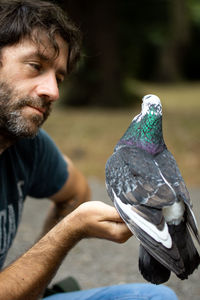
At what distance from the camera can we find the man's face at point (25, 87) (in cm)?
252

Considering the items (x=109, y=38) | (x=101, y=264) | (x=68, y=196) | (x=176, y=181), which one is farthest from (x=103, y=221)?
(x=109, y=38)

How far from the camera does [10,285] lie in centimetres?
221

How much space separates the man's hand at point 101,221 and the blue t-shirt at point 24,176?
701 millimetres

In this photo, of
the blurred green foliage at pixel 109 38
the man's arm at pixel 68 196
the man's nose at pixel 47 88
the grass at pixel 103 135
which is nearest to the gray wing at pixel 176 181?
the man's nose at pixel 47 88

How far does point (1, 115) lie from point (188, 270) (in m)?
1.46

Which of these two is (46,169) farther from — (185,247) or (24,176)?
(185,247)

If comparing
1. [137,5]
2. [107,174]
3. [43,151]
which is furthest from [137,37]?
[107,174]

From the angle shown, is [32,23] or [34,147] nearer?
[32,23]

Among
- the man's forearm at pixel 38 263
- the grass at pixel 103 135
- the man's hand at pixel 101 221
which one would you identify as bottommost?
the grass at pixel 103 135

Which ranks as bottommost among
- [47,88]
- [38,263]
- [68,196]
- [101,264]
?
[101,264]

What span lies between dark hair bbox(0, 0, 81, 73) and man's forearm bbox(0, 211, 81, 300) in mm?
1176

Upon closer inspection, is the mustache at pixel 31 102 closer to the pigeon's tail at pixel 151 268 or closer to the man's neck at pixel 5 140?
the man's neck at pixel 5 140

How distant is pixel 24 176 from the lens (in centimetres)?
294

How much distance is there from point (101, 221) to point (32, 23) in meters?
1.42
